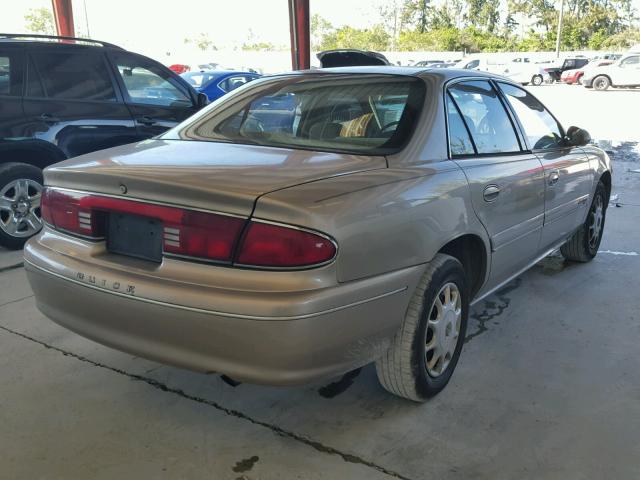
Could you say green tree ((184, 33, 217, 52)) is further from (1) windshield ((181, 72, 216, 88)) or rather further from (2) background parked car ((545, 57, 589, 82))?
(1) windshield ((181, 72, 216, 88))

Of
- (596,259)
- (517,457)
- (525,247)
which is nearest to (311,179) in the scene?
(517,457)

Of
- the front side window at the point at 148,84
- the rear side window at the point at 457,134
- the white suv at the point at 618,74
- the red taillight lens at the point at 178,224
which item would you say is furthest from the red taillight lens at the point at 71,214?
the white suv at the point at 618,74

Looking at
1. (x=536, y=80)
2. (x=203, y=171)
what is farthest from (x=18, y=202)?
(x=536, y=80)

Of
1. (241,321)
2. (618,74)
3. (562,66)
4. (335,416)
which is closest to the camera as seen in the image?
(241,321)

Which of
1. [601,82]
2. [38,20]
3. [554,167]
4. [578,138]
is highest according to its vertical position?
[38,20]

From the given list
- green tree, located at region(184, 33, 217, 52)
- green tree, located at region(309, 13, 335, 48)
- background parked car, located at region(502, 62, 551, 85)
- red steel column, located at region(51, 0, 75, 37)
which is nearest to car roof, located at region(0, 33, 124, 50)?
red steel column, located at region(51, 0, 75, 37)

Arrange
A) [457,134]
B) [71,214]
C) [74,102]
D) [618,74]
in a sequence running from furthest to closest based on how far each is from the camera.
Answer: [618,74] < [74,102] < [457,134] < [71,214]

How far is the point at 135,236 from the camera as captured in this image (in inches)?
91.0

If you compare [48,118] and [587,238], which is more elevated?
[48,118]

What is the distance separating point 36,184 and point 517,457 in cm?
450

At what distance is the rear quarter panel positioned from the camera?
2.07m

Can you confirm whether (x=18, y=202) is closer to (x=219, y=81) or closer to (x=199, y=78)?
(x=219, y=81)

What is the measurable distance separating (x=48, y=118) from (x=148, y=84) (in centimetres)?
116

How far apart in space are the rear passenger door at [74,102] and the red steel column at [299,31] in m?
9.91
